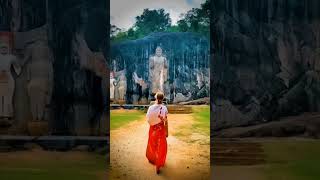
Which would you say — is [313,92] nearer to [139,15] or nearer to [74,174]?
[139,15]

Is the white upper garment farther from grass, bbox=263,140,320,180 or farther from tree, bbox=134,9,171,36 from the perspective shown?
grass, bbox=263,140,320,180

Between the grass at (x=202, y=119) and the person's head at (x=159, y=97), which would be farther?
the person's head at (x=159, y=97)

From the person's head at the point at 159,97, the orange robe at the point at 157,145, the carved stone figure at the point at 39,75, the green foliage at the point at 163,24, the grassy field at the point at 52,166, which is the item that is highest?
the green foliage at the point at 163,24

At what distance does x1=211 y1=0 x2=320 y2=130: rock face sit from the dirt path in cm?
55

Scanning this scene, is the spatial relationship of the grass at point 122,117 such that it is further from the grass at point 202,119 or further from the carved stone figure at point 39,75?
the carved stone figure at point 39,75

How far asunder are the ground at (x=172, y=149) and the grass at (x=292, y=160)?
1.01m

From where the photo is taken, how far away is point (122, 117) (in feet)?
25.1

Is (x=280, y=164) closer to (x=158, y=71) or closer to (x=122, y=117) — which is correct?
(x=158, y=71)

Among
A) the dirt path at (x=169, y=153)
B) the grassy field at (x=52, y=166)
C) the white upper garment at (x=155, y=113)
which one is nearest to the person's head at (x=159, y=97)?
the white upper garment at (x=155, y=113)

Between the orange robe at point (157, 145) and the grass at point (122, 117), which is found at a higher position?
the grass at point (122, 117)

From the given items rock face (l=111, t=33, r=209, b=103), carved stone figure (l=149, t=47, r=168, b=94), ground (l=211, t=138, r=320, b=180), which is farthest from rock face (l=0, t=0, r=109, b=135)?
ground (l=211, t=138, r=320, b=180)

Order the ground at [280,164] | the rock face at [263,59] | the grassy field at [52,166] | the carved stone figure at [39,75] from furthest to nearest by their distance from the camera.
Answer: the carved stone figure at [39,75], the grassy field at [52,166], the rock face at [263,59], the ground at [280,164]

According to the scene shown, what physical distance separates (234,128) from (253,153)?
0.50 metres

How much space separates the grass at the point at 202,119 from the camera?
24.5 ft
